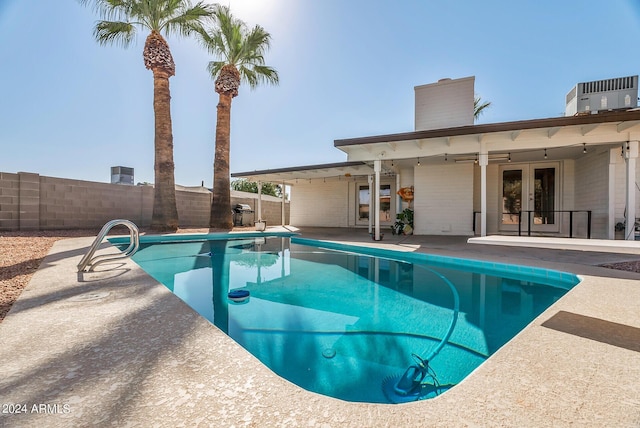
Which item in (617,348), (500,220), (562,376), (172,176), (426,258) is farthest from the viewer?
(172,176)

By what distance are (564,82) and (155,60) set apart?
1405 centimetres

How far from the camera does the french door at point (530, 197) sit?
29.1 ft

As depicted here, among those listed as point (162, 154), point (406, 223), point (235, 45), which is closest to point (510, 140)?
point (406, 223)

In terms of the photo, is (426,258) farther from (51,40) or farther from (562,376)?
(51,40)

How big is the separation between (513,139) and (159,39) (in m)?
11.4

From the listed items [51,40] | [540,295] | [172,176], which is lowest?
[540,295]

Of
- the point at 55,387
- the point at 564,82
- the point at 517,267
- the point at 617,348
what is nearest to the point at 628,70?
the point at 564,82

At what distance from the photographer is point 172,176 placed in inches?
404

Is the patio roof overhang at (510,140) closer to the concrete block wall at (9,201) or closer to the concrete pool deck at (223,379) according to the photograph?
the concrete pool deck at (223,379)

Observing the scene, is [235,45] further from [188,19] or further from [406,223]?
[406,223]

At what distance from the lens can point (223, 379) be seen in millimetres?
1350

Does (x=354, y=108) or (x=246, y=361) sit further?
(x=354, y=108)

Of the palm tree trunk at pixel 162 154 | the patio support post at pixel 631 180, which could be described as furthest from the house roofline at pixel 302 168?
the patio support post at pixel 631 180

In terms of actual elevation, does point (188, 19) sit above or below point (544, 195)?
above
